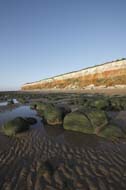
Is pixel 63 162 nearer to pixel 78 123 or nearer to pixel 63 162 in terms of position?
pixel 63 162

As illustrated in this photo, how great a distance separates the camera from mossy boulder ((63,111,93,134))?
9102mm

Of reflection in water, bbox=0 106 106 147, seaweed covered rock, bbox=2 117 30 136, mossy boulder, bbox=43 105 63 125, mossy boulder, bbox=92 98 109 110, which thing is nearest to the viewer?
reflection in water, bbox=0 106 106 147

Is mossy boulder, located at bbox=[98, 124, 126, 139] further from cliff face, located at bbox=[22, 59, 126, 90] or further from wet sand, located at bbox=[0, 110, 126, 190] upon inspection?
cliff face, located at bbox=[22, 59, 126, 90]

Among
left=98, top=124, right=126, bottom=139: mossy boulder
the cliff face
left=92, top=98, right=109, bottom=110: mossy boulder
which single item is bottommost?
left=98, top=124, right=126, bottom=139: mossy boulder

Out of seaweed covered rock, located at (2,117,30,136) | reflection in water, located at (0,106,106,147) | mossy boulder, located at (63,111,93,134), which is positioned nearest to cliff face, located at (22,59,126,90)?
mossy boulder, located at (63,111,93,134)

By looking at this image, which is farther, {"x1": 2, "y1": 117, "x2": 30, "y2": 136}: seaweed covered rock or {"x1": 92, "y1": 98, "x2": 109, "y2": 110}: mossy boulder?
{"x1": 92, "y1": 98, "x2": 109, "y2": 110}: mossy boulder

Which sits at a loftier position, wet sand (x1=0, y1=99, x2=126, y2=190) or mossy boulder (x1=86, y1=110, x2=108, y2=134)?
mossy boulder (x1=86, y1=110, x2=108, y2=134)

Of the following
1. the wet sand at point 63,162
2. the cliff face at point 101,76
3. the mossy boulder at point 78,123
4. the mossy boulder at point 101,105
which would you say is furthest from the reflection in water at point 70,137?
the cliff face at point 101,76

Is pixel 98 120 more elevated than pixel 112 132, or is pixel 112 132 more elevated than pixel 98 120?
pixel 98 120

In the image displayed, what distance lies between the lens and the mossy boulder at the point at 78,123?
9102mm

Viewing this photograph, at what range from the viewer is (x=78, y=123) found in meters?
9.42

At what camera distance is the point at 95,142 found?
25.1 feet

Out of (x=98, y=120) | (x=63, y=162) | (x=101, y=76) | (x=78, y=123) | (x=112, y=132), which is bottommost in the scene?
(x=63, y=162)

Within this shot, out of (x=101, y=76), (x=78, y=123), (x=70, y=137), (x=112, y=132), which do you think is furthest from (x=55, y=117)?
(x=101, y=76)
